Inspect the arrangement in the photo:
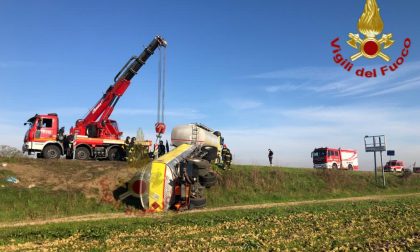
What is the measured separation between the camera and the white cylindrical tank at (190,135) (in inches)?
1286

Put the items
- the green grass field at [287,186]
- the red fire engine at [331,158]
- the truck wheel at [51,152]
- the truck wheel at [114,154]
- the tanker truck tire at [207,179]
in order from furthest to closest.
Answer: the red fire engine at [331,158]
the truck wheel at [114,154]
the green grass field at [287,186]
the truck wheel at [51,152]
the tanker truck tire at [207,179]

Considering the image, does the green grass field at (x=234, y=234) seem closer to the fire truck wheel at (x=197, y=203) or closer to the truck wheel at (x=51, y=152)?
the fire truck wheel at (x=197, y=203)

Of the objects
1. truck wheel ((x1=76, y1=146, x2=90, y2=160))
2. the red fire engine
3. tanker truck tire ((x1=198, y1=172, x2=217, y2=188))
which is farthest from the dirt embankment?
the red fire engine

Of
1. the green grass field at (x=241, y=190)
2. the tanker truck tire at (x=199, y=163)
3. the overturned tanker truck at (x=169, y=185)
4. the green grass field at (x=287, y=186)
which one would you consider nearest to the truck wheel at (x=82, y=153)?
the green grass field at (x=241, y=190)

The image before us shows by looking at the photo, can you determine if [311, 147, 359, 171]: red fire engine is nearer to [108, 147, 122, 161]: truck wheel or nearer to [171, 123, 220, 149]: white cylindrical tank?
[171, 123, 220, 149]: white cylindrical tank

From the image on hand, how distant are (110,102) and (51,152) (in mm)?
5984

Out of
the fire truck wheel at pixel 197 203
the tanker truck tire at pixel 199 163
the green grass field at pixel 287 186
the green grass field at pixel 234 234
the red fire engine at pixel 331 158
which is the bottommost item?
the green grass field at pixel 234 234

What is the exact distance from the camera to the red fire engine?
54062mm

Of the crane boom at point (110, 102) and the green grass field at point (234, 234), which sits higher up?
the crane boom at point (110, 102)

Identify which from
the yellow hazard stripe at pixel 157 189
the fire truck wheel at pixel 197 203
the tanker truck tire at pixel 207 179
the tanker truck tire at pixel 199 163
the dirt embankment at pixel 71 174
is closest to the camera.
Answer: the yellow hazard stripe at pixel 157 189

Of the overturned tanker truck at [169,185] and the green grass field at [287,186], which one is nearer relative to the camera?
the overturned tanker truck at [169,185]

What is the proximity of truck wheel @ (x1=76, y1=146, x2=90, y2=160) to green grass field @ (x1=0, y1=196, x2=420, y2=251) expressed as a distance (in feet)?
43.6

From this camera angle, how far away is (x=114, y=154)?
3102cm

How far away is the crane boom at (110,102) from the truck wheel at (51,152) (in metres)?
2.44
